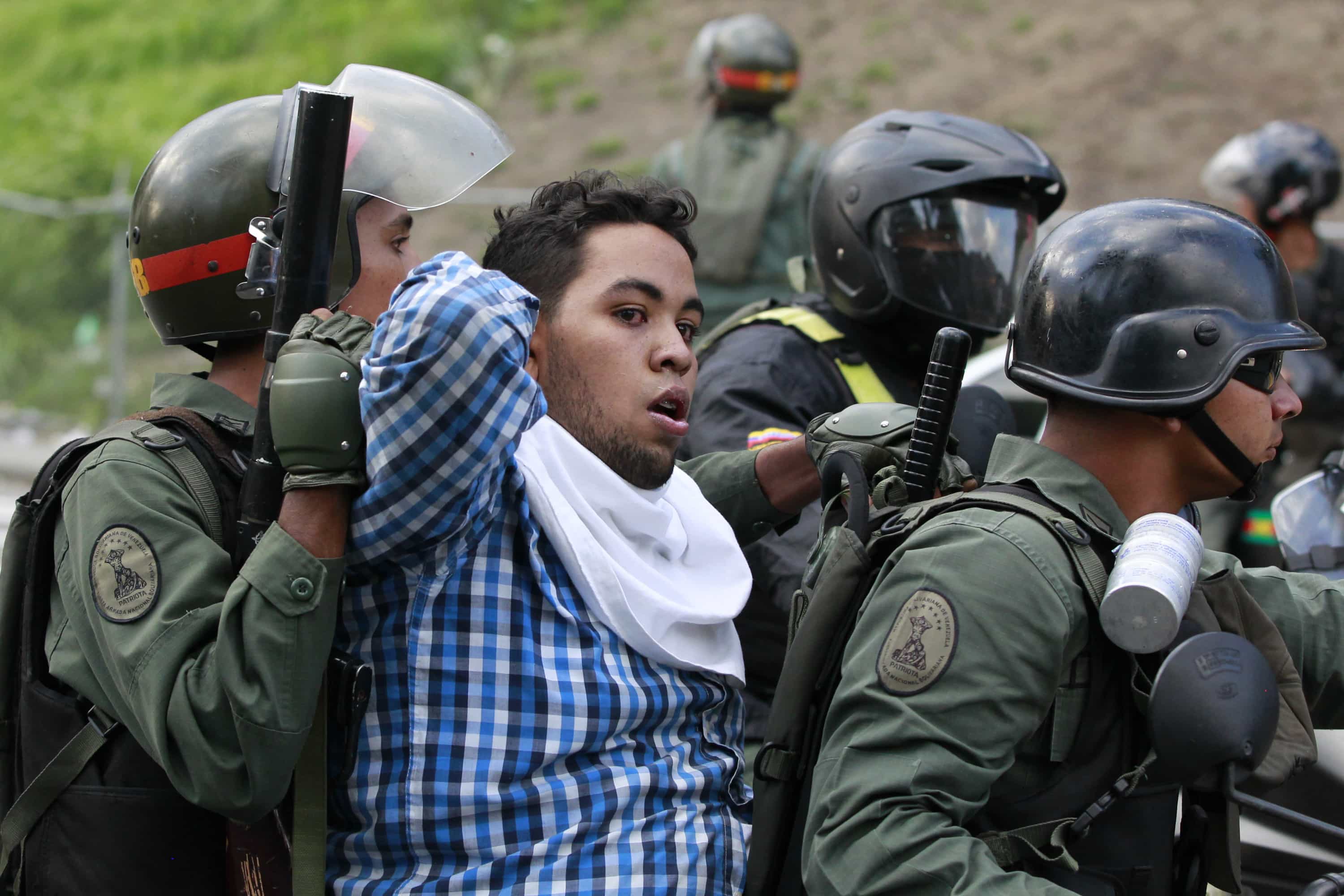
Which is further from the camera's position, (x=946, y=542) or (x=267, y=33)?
(x=267, y=33)

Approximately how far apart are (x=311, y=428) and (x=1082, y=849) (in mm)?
1195

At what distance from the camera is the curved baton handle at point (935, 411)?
2.37 metres

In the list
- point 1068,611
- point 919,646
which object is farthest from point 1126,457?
point 919,646

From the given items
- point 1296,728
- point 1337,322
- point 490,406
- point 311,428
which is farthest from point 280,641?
point 1337,322

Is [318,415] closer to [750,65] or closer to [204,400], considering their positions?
[204,400]

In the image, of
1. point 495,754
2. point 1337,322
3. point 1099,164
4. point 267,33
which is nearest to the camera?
point 495,754

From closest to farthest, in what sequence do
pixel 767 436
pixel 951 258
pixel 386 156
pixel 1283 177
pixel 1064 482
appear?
pixel 1064 482, pixel 386 156, pixel 767 436, pixel 951 258, pixel 1283 177

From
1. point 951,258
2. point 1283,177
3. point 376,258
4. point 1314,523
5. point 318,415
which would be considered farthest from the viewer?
point 1283,177

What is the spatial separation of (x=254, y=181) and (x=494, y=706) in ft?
3.53

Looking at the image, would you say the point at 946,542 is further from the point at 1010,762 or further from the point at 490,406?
the point at 490,406

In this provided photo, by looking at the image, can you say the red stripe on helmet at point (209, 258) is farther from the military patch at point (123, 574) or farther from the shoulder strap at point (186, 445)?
the military patch at point (123, 574)

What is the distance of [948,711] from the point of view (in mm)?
1928

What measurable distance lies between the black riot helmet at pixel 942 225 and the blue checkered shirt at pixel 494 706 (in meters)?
1.76

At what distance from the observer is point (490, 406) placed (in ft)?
6.52
